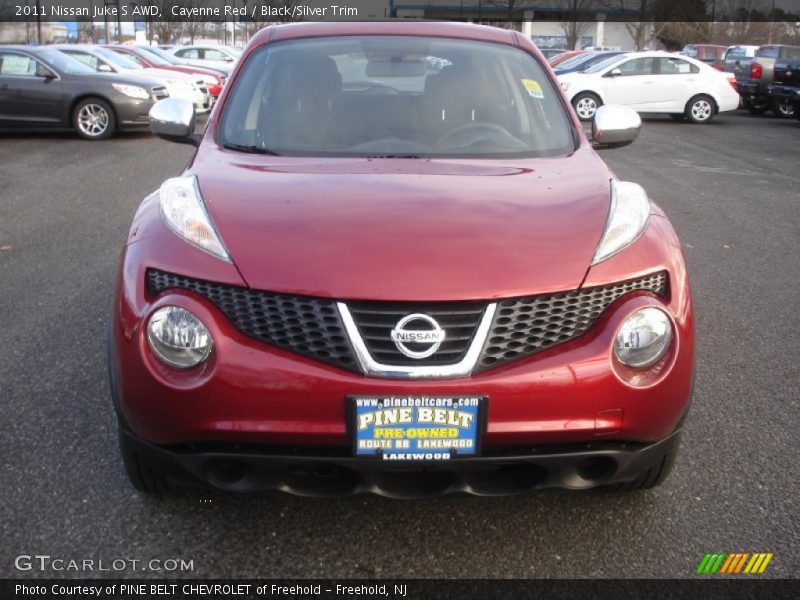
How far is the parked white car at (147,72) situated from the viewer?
54.0 ft

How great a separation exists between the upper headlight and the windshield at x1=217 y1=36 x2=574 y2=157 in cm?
60

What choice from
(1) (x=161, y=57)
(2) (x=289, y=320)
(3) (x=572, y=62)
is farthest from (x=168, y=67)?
(2) (x=289, y=320)

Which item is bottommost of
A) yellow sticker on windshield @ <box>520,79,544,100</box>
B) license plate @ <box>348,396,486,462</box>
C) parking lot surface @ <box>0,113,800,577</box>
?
parking lot surface @ <box>0,113,800,577</box>

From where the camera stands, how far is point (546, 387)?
7.96 feet

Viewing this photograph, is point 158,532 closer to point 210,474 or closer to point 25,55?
point 210,474

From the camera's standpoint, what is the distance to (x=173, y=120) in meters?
4.12

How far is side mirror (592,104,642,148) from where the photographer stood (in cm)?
417

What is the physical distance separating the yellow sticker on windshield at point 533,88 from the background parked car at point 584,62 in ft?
55.6

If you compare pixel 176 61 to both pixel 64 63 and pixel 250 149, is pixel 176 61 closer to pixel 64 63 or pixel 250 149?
pixel 64 63

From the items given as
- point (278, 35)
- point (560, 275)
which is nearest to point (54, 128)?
point (278, 35)

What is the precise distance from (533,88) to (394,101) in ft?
2.25

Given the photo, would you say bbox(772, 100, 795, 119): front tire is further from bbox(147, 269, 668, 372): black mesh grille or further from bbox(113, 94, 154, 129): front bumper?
bbox(147, 269, 668, 372): black mesh grille

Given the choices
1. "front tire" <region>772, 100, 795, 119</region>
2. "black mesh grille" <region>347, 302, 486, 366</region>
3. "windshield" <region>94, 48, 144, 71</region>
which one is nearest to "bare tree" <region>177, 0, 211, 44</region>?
"windshield" <region>94, 48, 144, 71</region>

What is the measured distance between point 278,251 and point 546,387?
2.79 feet
